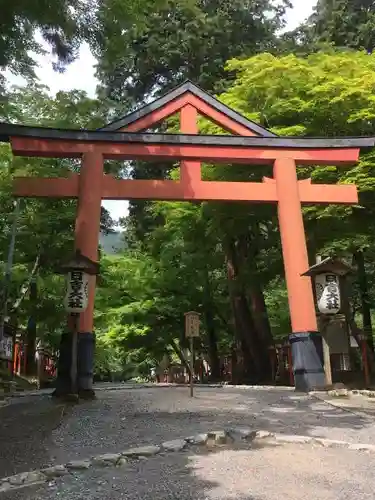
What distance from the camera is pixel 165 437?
612 cm

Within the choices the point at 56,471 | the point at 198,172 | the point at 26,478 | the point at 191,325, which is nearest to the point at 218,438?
the point at 56,471

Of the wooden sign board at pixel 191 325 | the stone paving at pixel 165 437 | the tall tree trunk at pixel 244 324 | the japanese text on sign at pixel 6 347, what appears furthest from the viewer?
the tall tree trunk at pixel 244 324

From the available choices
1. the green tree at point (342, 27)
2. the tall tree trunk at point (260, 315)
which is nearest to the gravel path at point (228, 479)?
the tall tree trunk at point (260, 315)

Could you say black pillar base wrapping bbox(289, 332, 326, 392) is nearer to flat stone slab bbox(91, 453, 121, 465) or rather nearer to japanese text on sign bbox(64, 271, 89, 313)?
japanese text on sign bbox(64, 271, 89, 313)

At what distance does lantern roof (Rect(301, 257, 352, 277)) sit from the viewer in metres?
9.99

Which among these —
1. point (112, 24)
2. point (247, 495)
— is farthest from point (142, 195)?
point (247, 495)

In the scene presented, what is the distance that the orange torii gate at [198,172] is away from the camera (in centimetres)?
1058

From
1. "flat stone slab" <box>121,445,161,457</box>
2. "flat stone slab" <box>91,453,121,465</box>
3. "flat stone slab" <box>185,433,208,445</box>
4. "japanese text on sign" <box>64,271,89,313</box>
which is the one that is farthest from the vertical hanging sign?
"flat stone slab" <box>91,453,121,465</box>

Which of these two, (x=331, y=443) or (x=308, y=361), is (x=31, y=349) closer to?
(x=308, y=361)

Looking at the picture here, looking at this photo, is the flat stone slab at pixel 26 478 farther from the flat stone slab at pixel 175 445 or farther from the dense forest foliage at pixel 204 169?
the dense forest foliage at pixel 204 169

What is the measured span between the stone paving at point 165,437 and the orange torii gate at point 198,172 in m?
2.19

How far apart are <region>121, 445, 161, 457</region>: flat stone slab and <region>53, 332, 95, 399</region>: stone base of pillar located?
164 inches

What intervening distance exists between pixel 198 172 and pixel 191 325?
347 centimetres

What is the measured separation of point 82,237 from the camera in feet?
34.2
